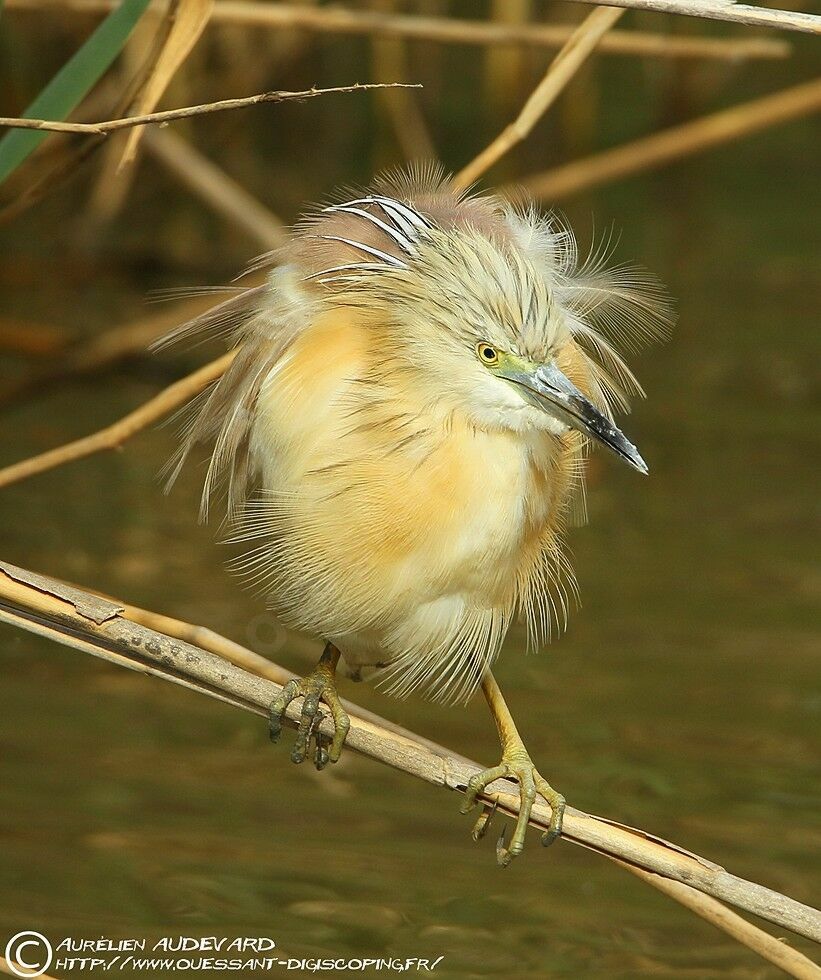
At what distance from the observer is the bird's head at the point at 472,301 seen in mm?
1861

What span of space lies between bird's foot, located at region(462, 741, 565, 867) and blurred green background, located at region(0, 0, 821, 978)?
411 mm

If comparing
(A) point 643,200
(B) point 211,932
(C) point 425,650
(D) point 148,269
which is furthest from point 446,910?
(A) point 643,200

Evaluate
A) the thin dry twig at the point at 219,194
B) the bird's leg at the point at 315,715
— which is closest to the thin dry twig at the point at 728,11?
the bird's leg at the point at 315,715

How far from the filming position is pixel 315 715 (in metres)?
2.10

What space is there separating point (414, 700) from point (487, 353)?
5.37 ft

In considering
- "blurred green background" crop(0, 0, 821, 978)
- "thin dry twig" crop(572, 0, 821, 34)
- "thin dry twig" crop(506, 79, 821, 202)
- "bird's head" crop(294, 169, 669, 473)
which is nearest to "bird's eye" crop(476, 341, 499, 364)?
"bird's head" crop(294, 169, 669, 473)

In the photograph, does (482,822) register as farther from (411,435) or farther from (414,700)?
(414,700)

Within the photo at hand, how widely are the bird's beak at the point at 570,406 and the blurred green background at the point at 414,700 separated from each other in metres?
1.03

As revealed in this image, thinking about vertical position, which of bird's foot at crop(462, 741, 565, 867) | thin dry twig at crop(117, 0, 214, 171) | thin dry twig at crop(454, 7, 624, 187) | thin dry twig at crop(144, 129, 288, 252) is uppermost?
thin dry twig at crop(144, 129, 288, 252)

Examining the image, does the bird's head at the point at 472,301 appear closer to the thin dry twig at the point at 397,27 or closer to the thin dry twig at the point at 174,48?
the thin dry twig at the point at 174,48

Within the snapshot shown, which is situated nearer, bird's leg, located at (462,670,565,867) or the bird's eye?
the bird's eye

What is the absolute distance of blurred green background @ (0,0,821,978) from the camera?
261 cm

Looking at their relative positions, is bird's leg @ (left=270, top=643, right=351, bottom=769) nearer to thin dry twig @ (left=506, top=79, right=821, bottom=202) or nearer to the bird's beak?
the bird's beak

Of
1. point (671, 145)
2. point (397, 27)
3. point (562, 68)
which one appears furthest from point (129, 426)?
point (671, 145)
